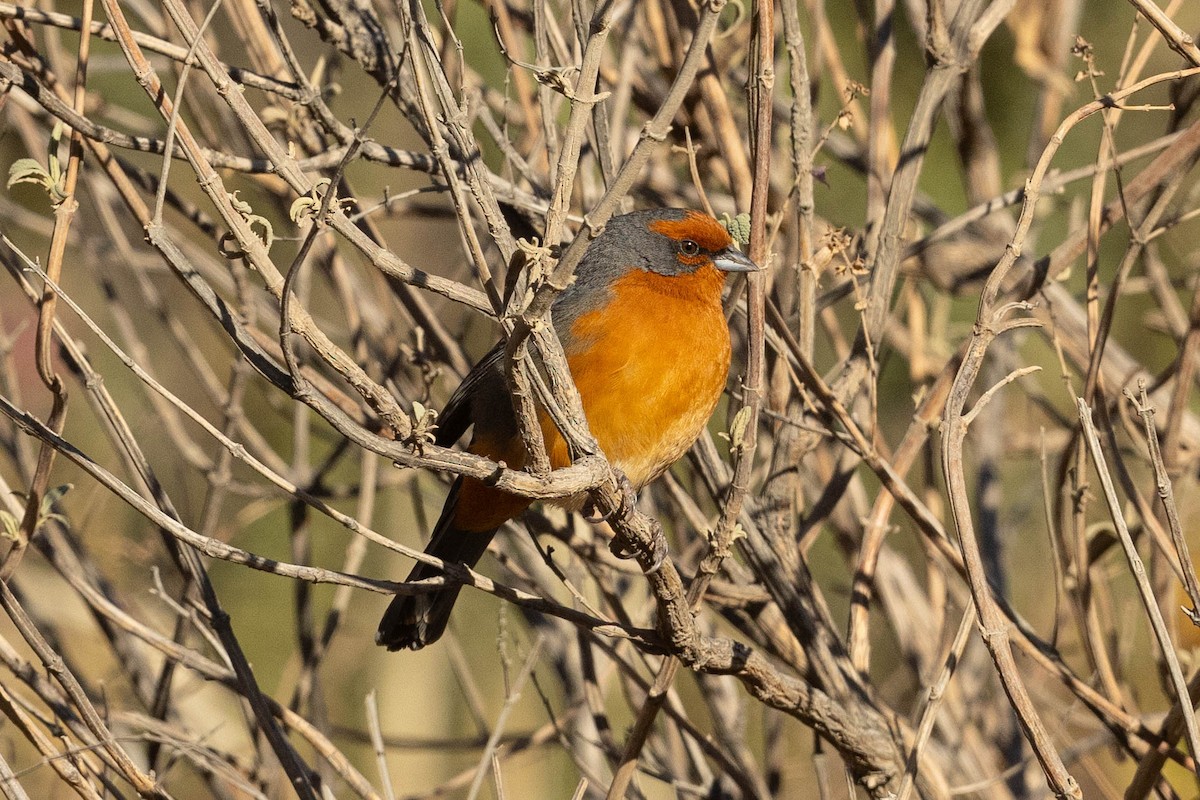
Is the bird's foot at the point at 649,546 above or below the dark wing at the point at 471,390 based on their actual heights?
below

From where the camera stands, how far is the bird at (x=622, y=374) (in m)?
3.31

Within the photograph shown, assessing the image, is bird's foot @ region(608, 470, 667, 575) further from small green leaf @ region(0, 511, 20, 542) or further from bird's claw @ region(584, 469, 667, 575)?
small green leaf @ region(0, 511, 20, 542)

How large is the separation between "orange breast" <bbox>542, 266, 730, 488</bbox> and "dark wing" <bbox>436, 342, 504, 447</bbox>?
0.67 ft

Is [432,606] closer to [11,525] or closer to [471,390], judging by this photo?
[471,390]

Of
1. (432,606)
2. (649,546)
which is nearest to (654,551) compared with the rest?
(649,546)

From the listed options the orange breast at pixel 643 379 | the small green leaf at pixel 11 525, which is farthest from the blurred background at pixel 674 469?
the orange breast at pixel 643 379

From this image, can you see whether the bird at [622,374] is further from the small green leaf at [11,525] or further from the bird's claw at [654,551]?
the small green leaf at [11,525]

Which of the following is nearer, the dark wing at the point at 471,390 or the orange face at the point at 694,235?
the dark wing at the point at 471,390

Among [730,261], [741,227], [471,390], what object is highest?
[741,227]

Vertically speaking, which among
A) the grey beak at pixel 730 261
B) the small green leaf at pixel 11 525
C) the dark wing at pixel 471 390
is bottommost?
the small green leaf at pixel 11 525

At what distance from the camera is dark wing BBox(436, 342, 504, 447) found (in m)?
3.30

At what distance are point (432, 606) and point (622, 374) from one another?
0.87 meters

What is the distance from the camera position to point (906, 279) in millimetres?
4273

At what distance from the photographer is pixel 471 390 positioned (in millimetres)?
3398
